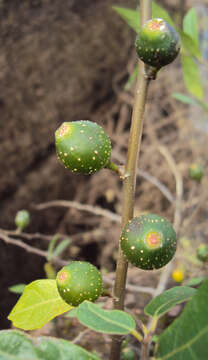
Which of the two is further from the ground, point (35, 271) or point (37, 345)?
point (37, 345)

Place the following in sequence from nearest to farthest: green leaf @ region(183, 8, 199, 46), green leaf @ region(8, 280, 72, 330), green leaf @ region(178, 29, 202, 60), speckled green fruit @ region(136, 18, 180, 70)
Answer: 1. speckled green fruit @ region(136, 18, 180, 70)
2. green leaf @ region(8, 280, 72, 330)
3. green leaf @ region(178, 29, 202, 60)
4. green leaf @ region(183, 8, 199, 46)

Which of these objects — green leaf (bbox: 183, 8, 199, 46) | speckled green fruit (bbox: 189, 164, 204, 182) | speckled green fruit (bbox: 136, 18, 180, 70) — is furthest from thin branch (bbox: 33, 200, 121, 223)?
speckled green fruit (bbox: 136, 18, 180, 70)

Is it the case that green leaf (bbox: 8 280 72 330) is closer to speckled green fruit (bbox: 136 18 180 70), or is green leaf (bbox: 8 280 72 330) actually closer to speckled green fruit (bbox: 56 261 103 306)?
speckled green fruit (bbox: 56 261 103 306)

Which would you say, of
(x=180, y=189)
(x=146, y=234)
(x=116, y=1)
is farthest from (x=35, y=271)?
(x=116, y=1)

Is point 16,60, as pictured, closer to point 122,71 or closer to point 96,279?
point 122,71

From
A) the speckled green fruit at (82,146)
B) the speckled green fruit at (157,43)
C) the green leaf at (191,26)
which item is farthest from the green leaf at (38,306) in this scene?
the green leaf at (191,26)

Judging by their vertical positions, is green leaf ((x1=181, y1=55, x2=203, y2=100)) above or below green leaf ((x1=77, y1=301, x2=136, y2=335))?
above

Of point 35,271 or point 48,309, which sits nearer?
point 48,309
